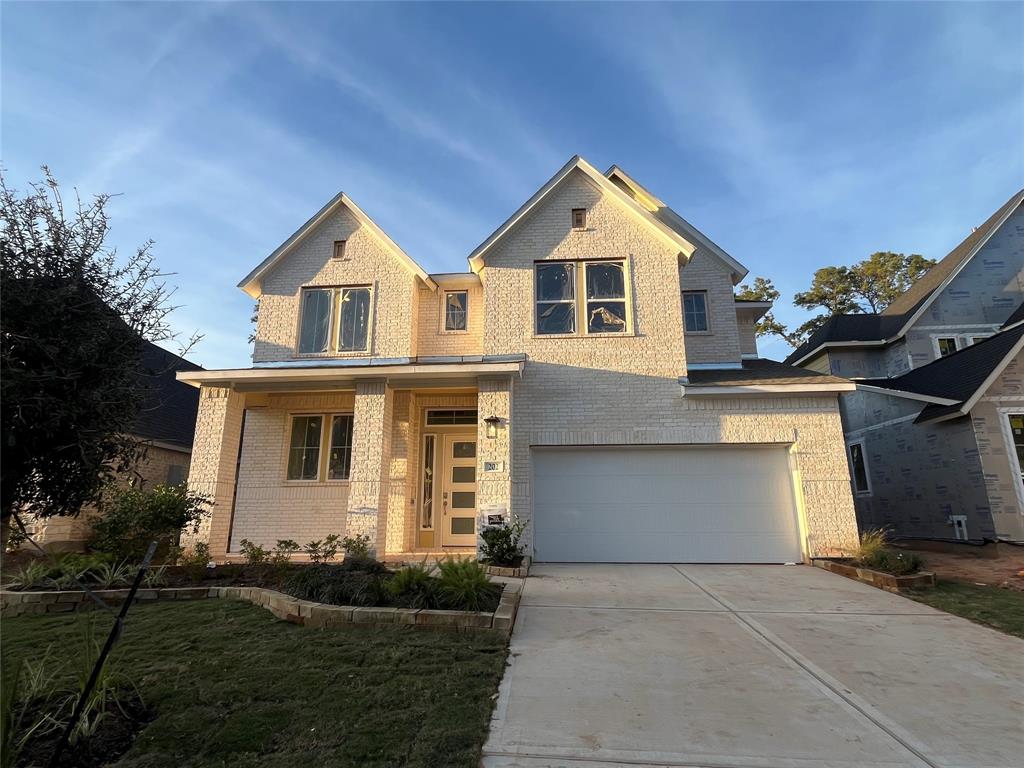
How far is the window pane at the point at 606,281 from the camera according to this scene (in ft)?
35.7

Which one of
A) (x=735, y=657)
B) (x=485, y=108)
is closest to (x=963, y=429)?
(x=735, y=657)

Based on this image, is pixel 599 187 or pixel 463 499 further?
pixel 599 187

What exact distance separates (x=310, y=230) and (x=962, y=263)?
18546mm

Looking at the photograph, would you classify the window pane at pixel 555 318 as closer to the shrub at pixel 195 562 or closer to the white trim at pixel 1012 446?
the shrub at pixel 195 562

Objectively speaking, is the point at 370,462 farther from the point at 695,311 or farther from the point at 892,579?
the point at 695,311

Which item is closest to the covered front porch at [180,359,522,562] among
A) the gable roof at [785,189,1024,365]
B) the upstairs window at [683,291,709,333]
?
the upstairs window at [683,291,709,333]

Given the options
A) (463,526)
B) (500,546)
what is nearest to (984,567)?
(500,546)

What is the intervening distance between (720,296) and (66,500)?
41.3ft

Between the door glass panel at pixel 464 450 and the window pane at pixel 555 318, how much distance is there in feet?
9.44

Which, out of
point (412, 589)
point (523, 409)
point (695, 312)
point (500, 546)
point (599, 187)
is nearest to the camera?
point (412, 589)

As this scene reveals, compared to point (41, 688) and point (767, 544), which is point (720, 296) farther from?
point (41, 688)

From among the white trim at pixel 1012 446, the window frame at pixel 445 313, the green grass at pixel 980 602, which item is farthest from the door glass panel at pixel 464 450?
the white trim at pixel 1012 446

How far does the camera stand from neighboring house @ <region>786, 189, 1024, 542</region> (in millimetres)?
10789

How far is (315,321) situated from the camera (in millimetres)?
11227
